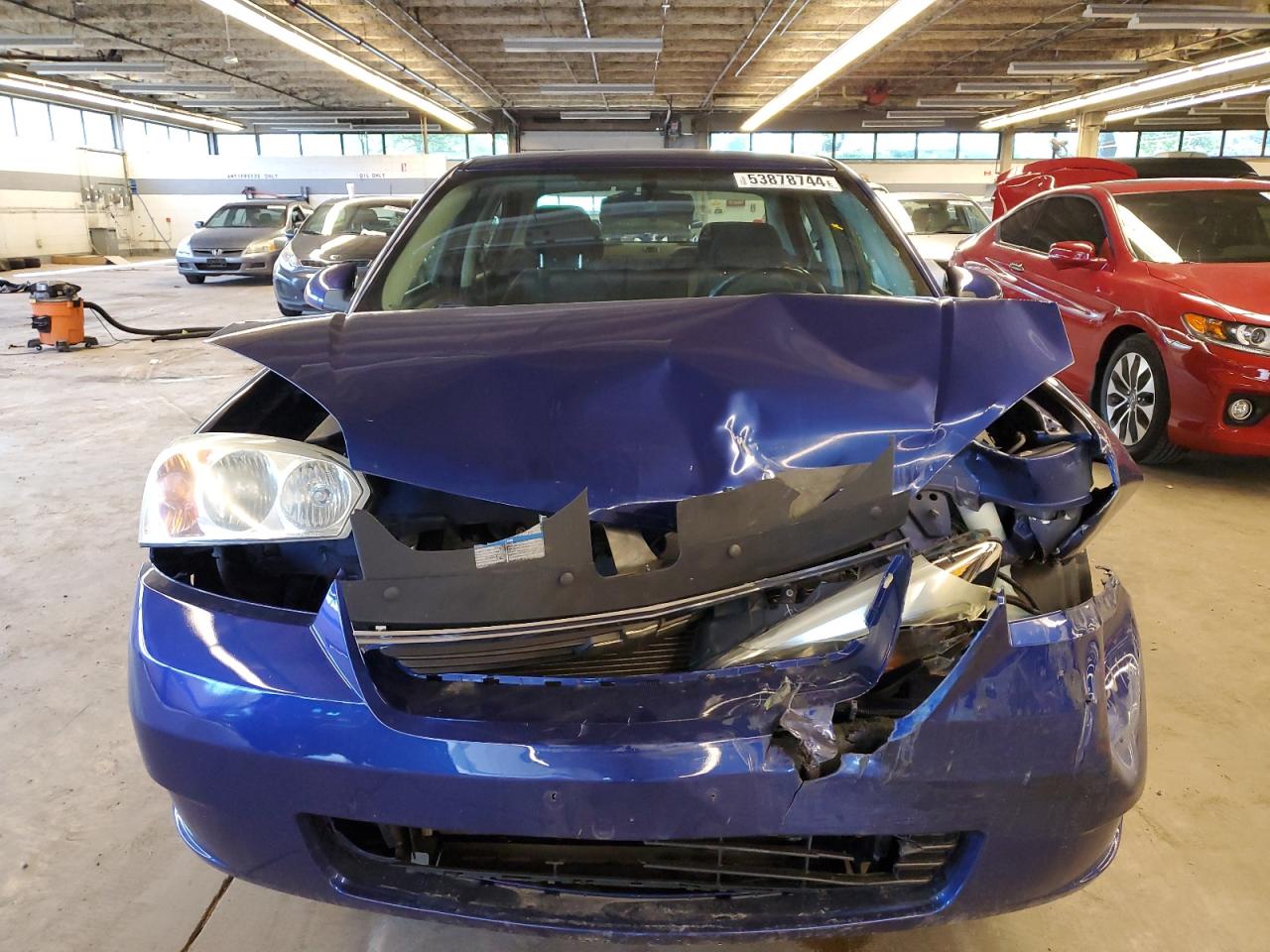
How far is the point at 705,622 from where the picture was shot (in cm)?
120

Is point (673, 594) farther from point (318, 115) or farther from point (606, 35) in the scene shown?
point (318, 115)

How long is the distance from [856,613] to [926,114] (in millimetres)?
23956

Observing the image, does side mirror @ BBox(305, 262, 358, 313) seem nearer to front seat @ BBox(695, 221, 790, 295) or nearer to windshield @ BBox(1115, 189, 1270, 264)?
front seat @ BBox(695, 221, 790, 295)

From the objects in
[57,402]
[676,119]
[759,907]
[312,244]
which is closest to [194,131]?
[676,119]

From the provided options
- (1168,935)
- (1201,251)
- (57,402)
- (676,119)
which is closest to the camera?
(1168,935)

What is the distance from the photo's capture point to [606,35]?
14.7 m

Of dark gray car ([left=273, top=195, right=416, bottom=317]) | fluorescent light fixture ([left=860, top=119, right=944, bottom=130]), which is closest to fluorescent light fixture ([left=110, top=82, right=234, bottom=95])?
dark gray car ([left=273, top=195, right=416, bottom=317])

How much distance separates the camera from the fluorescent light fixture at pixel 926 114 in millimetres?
21630

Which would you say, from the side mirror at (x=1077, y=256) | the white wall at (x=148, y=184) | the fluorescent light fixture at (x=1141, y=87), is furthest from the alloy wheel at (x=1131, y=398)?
the white wall at (x=148, y=184)

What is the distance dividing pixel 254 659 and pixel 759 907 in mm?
674

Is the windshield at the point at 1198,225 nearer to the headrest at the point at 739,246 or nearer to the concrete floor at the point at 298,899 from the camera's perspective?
the concrete floor at the point at 298,899

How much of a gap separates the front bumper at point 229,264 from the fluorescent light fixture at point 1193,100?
1759cm

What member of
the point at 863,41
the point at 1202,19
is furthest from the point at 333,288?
the point at 1202,19

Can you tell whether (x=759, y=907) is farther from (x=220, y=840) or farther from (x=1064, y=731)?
(x=220, y=840)
